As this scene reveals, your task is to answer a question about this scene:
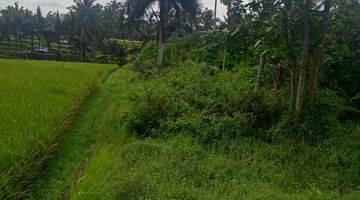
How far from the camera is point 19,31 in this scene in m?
46.7

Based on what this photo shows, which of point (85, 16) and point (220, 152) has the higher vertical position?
point (85, 16)

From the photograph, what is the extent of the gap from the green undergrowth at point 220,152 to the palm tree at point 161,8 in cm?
918

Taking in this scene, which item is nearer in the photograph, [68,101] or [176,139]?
[176,139]

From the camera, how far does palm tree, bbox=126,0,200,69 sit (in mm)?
18375

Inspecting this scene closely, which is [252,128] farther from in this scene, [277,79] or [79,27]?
[79,27]

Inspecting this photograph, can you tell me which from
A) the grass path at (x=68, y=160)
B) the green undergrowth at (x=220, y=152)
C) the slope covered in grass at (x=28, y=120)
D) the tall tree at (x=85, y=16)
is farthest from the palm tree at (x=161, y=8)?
the tall tree at (x=85, y=16)

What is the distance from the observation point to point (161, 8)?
728 inches

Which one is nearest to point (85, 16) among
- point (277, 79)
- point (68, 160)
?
point (277, 79)

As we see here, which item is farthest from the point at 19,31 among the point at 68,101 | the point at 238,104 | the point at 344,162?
the point at 344,162

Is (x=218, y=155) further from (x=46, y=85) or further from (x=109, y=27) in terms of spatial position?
(x=109, y=27)

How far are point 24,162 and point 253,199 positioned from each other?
10.2ft

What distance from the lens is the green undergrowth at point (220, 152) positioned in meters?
4.93

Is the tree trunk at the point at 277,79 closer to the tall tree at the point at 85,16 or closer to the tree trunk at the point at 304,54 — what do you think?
the tree trunk at the point at 304,54

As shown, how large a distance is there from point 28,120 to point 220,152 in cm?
370
